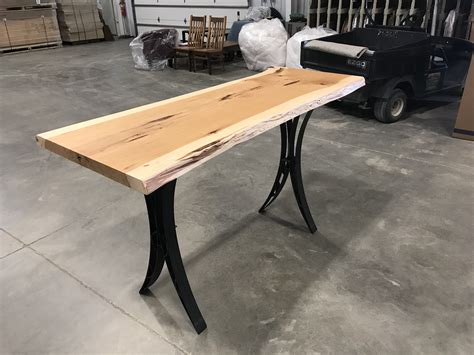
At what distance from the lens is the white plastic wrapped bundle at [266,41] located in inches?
219

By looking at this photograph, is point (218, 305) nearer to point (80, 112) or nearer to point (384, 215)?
point (384, 215)

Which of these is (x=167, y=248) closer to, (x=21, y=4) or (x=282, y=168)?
(x=282, y=168)

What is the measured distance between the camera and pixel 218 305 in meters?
1.77

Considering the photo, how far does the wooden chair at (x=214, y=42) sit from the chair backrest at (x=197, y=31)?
9.4 inches

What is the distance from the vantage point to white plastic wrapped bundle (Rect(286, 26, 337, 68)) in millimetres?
5109

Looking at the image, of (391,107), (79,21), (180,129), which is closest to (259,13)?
(391,107)

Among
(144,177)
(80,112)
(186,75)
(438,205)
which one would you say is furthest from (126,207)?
(186,75)

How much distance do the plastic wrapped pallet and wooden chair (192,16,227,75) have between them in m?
0.47

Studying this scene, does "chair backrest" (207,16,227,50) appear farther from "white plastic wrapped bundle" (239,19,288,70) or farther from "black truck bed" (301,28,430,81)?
"black truck bed" (301,28,430,81)

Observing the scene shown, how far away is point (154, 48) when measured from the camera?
6.27 meters

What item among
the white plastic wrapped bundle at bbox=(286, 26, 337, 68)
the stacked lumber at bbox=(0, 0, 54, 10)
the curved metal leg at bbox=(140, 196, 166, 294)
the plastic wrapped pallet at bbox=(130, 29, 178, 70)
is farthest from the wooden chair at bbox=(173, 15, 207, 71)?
the curved metal leg at bbox=(140, 196, 166, 294)

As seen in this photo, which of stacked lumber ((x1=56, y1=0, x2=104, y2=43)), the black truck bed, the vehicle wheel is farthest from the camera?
stacked lumber ((x1=56, y1=0, x2=104, y2=43))

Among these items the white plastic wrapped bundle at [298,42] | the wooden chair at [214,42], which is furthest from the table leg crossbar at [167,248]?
the wooden chair at [214,42]

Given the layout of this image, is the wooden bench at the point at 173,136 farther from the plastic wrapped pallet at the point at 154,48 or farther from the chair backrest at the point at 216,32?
the plastic wrapped pallet at the point at 154,48
